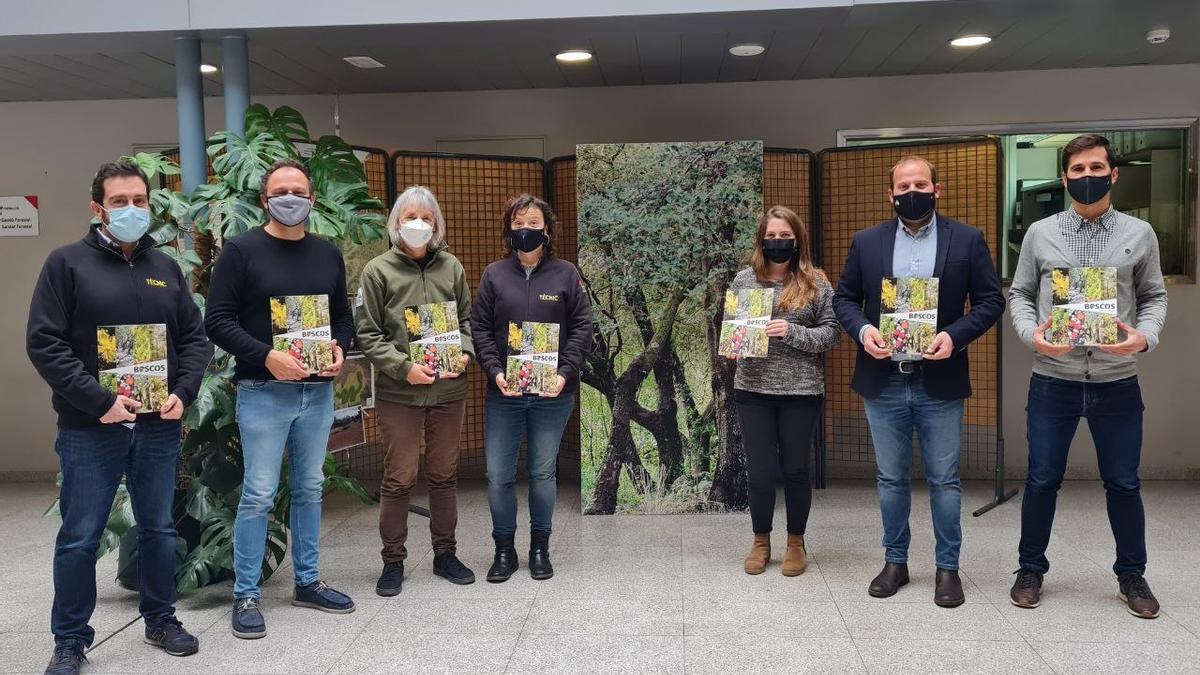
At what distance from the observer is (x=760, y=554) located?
3.80 meters

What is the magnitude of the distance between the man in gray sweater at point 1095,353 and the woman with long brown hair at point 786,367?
73cm

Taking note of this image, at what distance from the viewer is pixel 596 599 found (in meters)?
3.49

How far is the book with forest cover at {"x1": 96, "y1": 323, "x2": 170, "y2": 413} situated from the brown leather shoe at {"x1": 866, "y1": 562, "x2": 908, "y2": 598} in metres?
2.57

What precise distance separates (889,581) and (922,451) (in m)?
0.52

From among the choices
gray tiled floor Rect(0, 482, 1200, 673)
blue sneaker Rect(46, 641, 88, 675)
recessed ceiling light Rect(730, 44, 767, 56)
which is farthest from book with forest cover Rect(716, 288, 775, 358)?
blue sneaker Rect(46, 641, 88, 675)

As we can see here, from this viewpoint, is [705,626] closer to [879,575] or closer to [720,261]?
[879,575]

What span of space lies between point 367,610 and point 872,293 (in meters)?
2.19

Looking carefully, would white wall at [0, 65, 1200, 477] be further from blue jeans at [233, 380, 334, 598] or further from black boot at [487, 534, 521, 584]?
blue jeans at [233, 380, 334, 598]

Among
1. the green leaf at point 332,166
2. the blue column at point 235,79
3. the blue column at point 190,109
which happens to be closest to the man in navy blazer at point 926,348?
the green leaf at point 332,166

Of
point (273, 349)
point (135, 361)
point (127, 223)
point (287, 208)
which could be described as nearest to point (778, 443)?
point (273, 349)

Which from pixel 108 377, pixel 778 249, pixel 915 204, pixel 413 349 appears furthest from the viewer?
pixel 778 249

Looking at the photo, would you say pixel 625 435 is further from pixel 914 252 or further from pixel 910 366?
pixel 914 252

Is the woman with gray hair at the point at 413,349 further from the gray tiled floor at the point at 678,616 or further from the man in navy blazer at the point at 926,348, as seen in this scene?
the man in navy blazer at the point at 926,348

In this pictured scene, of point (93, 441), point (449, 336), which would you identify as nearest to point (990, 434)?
point (449, 336)
